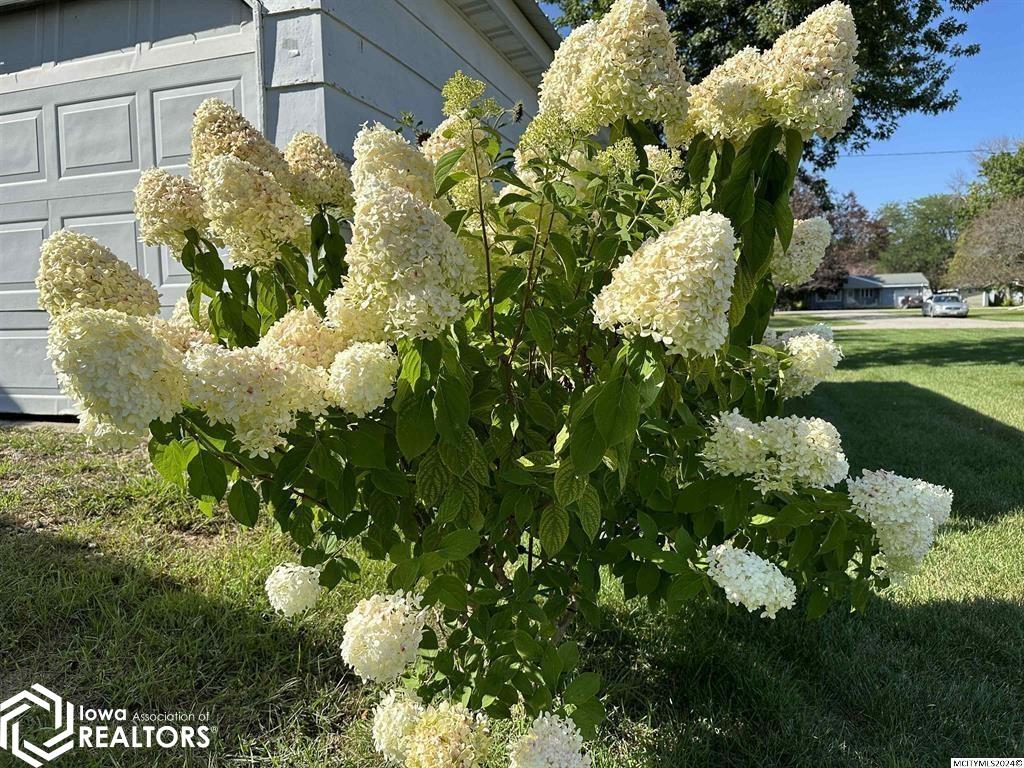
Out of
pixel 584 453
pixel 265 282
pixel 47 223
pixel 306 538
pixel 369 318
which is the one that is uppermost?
pixel 47 223

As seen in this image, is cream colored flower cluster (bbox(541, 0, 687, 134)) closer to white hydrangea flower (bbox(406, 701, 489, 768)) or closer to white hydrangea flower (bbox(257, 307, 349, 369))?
white hydrangea flower (bbox(257, 307, 349, 369))

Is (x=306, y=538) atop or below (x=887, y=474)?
below

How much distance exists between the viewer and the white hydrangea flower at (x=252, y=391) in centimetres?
110

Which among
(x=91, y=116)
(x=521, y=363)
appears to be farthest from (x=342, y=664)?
(x=91, y=116)

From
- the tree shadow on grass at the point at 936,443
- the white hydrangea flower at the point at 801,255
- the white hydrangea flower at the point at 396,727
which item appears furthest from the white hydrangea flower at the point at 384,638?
the tree shadow on grass at the point at 936,443

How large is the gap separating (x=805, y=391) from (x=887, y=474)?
0.33 meters

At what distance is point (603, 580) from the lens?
117 inches

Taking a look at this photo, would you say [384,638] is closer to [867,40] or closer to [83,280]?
[83,280]

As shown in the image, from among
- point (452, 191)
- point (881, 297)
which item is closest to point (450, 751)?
point (452, 191)

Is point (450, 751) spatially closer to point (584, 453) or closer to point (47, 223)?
point (584, 453)

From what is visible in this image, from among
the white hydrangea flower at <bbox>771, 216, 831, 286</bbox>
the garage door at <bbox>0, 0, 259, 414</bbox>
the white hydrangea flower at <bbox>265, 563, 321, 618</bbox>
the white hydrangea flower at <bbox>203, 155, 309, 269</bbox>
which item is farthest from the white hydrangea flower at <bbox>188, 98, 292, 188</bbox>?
the garage door at <bbox>0, 0, 259, 414</bbox>

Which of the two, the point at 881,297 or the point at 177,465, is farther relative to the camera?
the point at 881,297

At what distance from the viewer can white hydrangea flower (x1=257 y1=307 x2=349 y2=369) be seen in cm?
127

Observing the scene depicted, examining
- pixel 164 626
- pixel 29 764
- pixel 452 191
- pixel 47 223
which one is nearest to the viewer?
pixel 452 191
